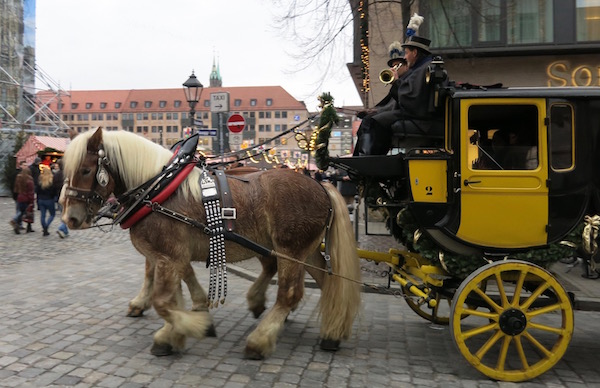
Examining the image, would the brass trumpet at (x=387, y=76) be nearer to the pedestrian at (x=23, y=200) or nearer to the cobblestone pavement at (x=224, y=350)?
the cobblestone pavement at (x=224, y=350)

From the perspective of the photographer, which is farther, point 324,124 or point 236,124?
point 236,124

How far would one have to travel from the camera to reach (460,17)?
12211 millimetres

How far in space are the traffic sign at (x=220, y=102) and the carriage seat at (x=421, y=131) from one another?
28.8ft

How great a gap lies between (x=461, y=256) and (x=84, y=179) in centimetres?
320

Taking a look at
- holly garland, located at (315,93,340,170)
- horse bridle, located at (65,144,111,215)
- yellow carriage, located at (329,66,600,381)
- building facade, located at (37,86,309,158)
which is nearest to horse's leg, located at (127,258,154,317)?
horse bridle, located at (65,144,111,215)

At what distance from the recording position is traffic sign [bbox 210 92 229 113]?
12336mm

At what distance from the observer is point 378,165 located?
4027 millimetres

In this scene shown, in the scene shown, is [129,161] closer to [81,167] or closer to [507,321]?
[81,167]

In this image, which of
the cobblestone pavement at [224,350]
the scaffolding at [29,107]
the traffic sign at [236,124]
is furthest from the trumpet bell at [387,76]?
the scaffolding at [29,107]

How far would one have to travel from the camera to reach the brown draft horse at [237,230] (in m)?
3.88

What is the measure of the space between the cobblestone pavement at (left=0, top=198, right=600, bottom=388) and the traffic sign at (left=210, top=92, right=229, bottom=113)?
6.79m

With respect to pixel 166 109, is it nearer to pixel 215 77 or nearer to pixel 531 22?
pixel 215 77

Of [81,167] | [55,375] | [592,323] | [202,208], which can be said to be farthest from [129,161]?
[592,323]

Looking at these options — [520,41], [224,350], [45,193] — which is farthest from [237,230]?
[520,41]
